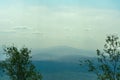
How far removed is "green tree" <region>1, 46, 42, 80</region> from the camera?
77.6 meters

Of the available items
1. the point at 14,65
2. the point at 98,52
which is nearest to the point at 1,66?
the point at 14,65

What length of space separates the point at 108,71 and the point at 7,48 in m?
26.8

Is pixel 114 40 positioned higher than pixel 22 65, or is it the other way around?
pixel 114 40

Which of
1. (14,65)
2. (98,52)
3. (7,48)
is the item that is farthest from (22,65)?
(98,52)

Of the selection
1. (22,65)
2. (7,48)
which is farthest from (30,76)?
(7,48)

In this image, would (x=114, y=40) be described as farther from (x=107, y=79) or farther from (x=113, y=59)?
(x=107, y=79)

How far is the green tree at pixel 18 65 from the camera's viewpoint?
255 feet

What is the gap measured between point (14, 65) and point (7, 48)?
6.10 metres

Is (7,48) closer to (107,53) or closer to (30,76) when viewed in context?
(30,76)

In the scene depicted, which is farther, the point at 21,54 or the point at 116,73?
the point at 21,54

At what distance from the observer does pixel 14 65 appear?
257 ft

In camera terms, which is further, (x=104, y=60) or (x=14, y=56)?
(x=14, y=56)

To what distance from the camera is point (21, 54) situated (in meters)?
80.1

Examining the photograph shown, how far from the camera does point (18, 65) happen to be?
3076 inches
